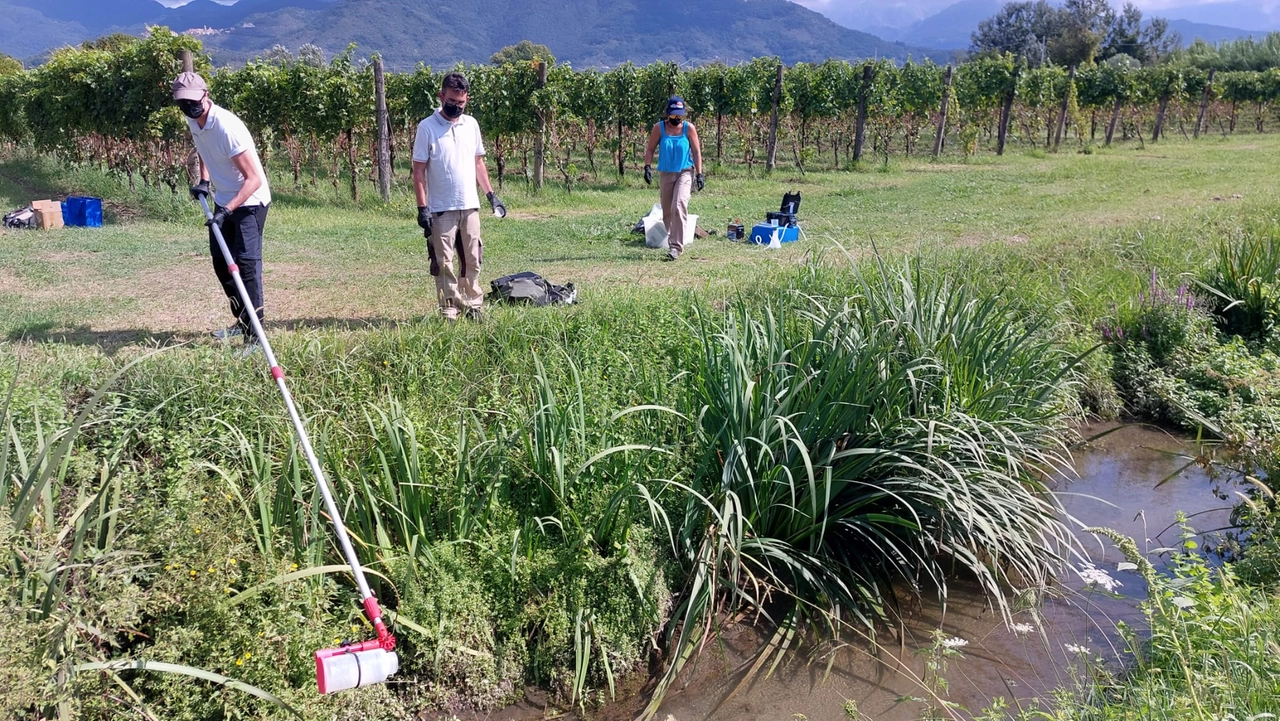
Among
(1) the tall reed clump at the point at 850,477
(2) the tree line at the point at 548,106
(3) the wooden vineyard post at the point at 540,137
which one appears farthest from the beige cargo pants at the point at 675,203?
(3) the wooden vineyard post at the point at 540,137

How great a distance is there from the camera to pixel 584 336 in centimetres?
494

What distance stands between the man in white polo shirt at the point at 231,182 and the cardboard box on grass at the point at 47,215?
5.91 meters

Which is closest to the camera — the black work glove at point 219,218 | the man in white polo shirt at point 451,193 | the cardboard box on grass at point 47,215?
the black work glove at point 219,218

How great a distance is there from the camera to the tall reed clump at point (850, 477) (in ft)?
12.2


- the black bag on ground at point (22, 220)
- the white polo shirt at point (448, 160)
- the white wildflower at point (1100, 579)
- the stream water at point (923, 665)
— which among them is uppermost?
the white polo shirt at point (448, 160)

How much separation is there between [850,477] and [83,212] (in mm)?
10549

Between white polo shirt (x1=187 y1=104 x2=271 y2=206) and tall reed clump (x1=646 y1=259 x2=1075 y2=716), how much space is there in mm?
3170

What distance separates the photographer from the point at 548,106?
15203mm

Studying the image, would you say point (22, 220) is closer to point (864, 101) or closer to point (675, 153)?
point (675, 153)

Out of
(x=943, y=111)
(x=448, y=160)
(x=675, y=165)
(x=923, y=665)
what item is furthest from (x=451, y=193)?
(x=943, y=111)

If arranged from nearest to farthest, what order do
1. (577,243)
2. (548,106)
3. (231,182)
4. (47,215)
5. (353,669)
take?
(353,669)
(231,182)
(577,243)
(47,215)
(548,106)

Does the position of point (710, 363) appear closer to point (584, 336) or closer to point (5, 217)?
point (584, 336)

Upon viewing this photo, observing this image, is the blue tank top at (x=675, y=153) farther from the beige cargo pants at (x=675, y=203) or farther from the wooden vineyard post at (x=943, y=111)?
the wooden vineyard post at (x=943, y=111)

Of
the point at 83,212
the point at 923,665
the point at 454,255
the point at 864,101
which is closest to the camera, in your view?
the point at 923,665
